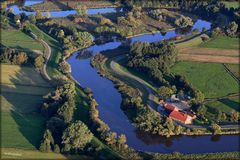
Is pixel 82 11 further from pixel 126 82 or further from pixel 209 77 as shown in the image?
pixel 209 77

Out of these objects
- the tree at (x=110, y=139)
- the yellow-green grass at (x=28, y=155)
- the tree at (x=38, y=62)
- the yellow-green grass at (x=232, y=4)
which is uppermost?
the yellow-green grass at (x=232, y=4)

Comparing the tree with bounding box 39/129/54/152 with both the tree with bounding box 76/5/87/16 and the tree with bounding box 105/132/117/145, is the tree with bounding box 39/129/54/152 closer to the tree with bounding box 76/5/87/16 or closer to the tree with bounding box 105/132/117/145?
the tree with bounding box 105/132/117/145

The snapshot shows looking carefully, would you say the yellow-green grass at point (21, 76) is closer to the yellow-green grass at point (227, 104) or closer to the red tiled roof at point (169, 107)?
the red tiled roof at point (169, 107)

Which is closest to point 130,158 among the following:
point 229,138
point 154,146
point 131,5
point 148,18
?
point 154,146

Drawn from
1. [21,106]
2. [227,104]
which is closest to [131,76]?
[227,104]

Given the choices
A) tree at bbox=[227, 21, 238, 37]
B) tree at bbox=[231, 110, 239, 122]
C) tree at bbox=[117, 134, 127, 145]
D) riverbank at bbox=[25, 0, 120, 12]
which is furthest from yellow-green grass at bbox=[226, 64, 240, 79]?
riverbank at bbox=[25, 0, 120, 12]

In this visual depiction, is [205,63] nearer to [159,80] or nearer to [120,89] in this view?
[159,80]

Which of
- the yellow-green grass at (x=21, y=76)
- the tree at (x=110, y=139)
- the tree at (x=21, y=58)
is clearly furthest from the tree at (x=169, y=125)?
the tree at (x=21, y=58)
